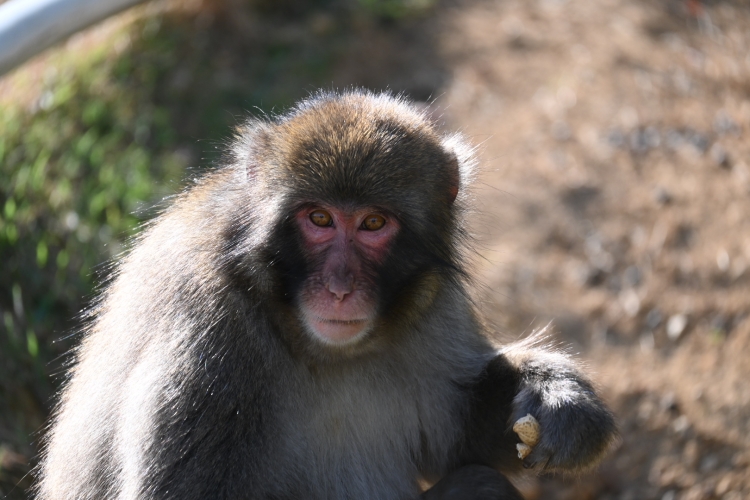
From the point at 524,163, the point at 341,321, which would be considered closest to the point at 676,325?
the point at 524,163

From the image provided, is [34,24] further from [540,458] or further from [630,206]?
[630,206]

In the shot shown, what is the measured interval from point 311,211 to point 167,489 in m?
1.17

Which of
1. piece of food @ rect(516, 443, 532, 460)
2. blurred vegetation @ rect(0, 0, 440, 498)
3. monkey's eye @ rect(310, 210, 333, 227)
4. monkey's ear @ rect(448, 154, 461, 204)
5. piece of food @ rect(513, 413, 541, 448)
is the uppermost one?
monkey's eye @ rect(310, 210, 333, 227)

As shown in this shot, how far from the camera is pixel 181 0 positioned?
8750 millimetres

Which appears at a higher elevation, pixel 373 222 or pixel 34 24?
pixel 34 24

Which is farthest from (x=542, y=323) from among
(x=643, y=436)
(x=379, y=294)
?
(x=379, y=294)

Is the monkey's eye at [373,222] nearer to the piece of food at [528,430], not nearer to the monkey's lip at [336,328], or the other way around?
the monkey's lip at [336,328]

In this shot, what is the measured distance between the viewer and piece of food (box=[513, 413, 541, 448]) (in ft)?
11.7

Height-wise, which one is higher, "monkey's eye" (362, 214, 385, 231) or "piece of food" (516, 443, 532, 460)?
"monkey's eye" (362, 214, 385, 231)

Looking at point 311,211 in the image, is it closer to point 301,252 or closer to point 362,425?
point 301,252

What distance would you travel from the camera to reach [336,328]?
10.9 ft

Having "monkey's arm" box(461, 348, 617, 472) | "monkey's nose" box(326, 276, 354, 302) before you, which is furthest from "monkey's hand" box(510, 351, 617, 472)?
"monkey's nose" box(326, 276, 354, 302)

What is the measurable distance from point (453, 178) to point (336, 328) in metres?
0.87

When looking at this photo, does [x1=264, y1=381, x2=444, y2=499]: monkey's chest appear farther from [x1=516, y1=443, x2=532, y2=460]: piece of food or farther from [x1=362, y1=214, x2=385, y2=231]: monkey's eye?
[x1=362, y1=214, x2=385, y2=231]: monkey's eye
